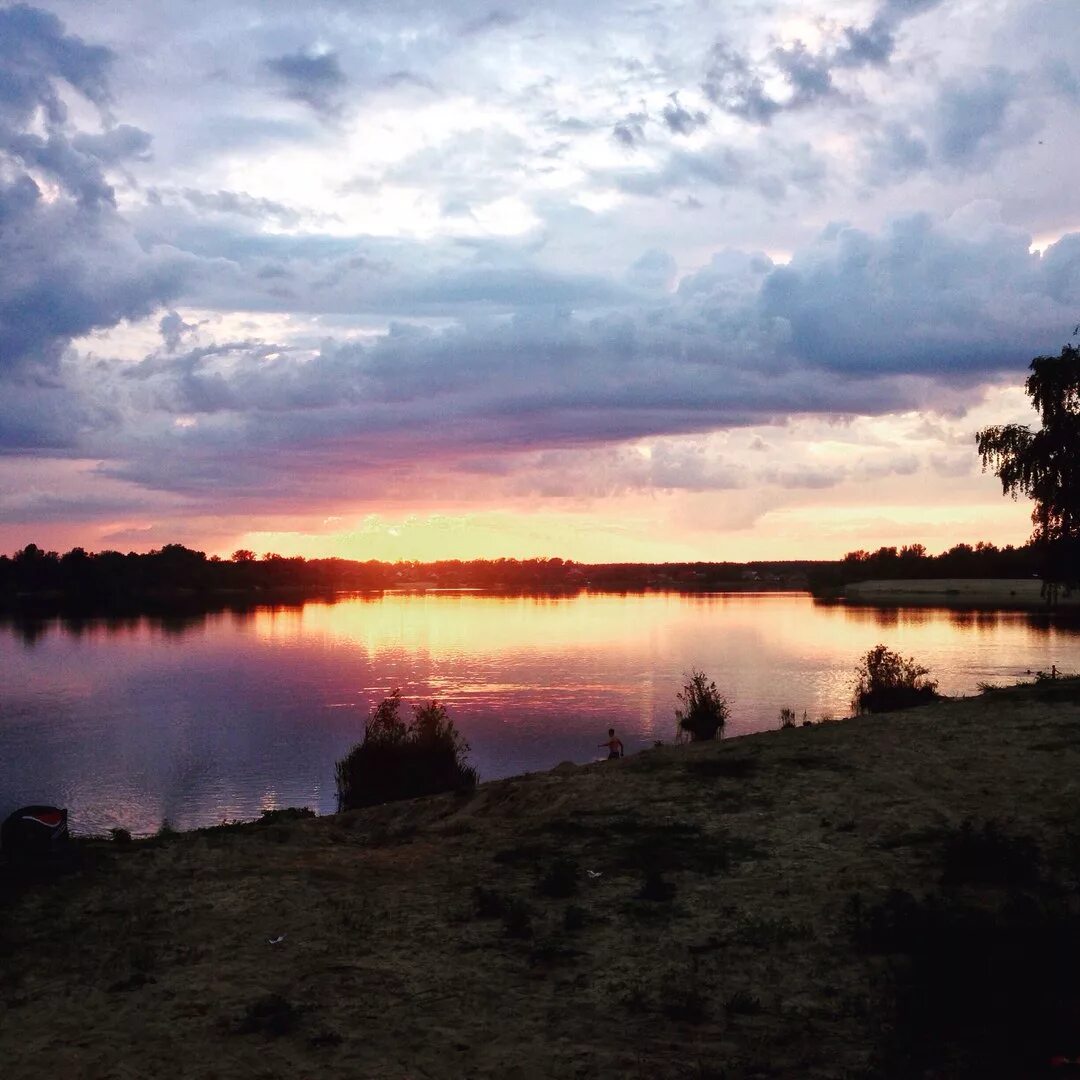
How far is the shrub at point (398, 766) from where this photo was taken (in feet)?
83.0

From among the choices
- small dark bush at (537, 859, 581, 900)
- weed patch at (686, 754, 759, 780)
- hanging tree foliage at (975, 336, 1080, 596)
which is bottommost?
small dark bush at (537, 859, 581, 900)

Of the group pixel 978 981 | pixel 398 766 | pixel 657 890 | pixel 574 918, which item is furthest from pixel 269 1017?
pixel 398 766

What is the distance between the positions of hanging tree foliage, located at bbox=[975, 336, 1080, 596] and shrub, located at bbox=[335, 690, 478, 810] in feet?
49.3

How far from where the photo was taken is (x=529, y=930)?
396 inches

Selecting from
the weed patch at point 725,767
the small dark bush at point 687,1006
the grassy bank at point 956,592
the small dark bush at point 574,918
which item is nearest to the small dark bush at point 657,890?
the small dark bush at point 574,918

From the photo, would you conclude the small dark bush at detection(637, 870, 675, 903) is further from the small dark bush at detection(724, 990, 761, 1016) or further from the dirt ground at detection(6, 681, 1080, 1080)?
the small dark bush at detection(724, 990, 761, 1016)

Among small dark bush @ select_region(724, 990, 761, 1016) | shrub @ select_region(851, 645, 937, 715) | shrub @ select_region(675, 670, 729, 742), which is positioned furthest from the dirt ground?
shrub @ select_region(675, 670, 729, 742)

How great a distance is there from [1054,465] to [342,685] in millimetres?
39614

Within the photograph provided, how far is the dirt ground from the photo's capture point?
7.69 m

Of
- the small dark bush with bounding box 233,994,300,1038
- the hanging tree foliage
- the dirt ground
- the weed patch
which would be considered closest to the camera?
the dirt ground

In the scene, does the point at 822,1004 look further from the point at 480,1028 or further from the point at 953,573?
the point at 953,573

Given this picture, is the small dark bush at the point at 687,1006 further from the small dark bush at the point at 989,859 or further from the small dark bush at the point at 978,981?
the small dark bush at the point at 989,859

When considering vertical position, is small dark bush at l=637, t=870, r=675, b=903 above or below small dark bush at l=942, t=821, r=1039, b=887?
below

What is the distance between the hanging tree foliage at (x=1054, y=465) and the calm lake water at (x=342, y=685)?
48.5 feet
